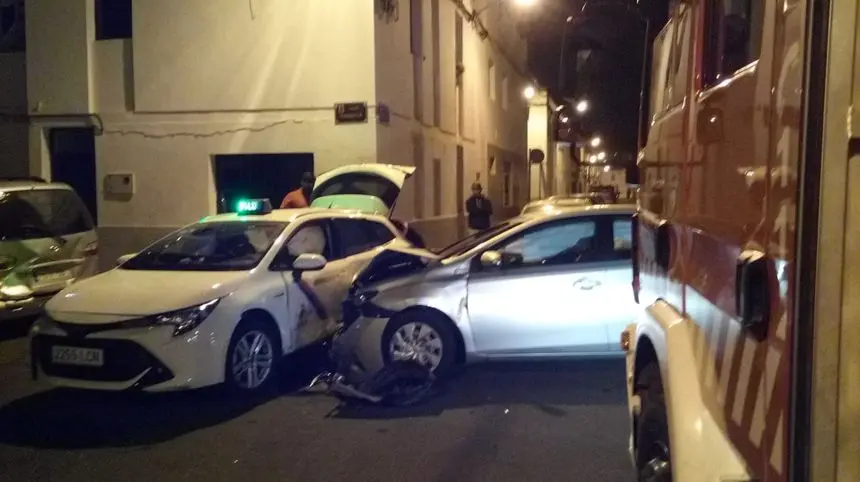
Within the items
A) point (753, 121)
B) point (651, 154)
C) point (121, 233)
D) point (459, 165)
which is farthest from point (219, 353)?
point (459, 165)

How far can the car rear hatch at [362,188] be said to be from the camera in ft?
37.6

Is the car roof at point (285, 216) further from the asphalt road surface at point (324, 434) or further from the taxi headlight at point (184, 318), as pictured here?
the taxi headlight at point (184, 318)

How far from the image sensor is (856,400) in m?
1.94

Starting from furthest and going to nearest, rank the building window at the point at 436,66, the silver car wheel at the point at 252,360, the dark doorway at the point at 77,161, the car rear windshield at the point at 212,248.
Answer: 1. the building window at the point at 436,66
2. the dark doorway at the point at 77,161
3. the car rear windshield at the point at 212,248
4. the silver car wheel at the point at 252,360

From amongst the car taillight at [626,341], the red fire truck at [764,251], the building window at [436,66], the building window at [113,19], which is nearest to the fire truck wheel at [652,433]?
the red fire truck at [764,251]

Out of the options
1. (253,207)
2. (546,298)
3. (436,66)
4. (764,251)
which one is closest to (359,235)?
(253,207)

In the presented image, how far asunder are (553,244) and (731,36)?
4785mm

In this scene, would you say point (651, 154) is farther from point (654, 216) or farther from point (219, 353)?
point (219, 353)

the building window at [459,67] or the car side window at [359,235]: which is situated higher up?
A: the building window at [459,67]

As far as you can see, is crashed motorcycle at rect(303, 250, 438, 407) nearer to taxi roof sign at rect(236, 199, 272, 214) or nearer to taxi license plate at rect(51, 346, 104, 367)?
taxi roof sign at rect(236, 199, 272, 214)

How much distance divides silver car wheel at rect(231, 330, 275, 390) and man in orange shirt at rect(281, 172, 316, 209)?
463cm

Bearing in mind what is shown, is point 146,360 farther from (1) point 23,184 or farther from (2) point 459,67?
(2) point 459,67

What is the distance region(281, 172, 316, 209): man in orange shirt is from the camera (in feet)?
39.2

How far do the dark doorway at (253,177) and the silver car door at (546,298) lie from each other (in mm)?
7525
